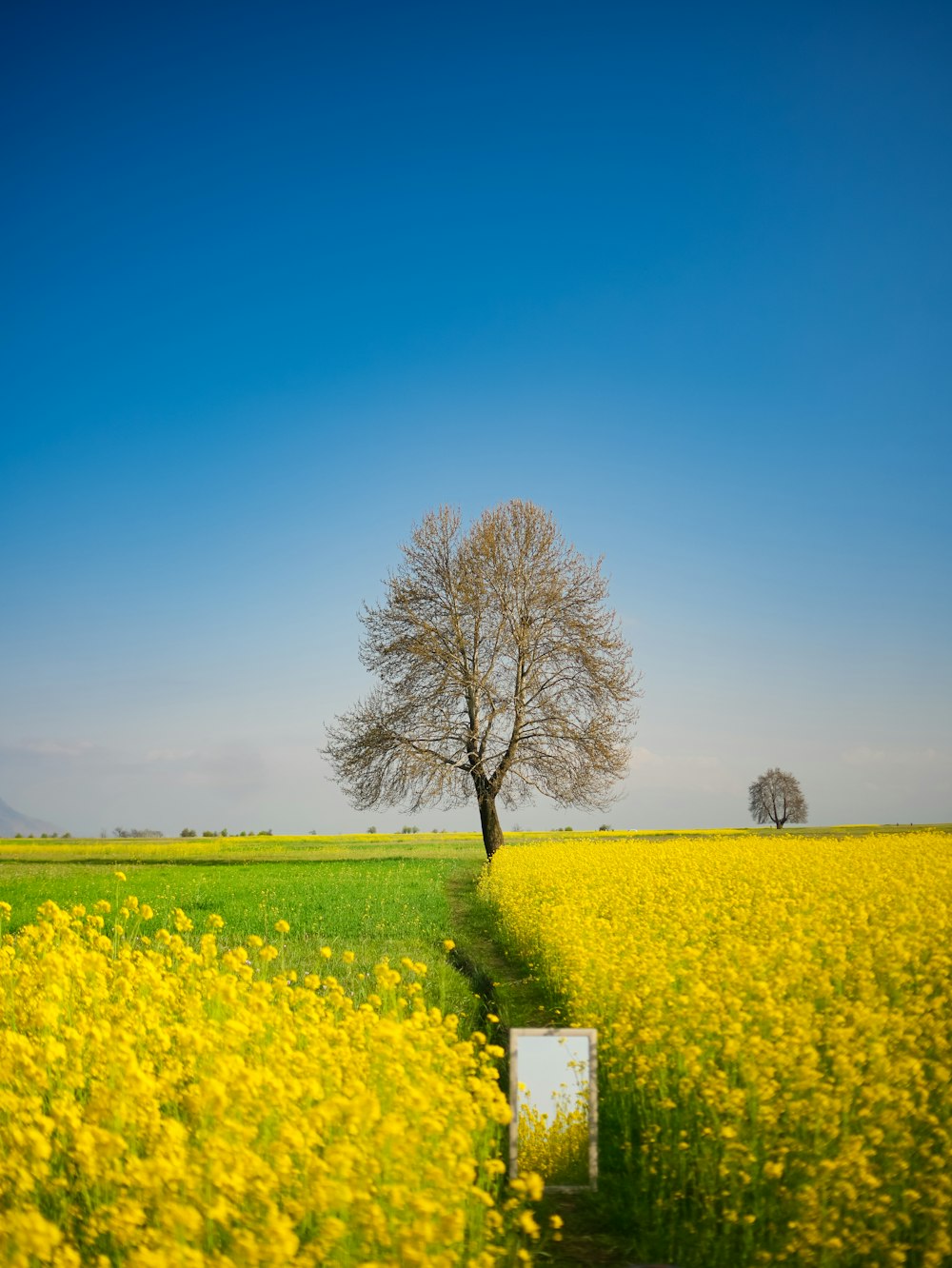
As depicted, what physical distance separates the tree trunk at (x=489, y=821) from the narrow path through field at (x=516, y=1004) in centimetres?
525

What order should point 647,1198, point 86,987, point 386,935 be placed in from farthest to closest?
point 386,935, point 86,987, point 647,1198

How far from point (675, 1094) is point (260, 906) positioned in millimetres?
13155

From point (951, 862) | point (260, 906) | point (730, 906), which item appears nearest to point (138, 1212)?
point (730, 906)

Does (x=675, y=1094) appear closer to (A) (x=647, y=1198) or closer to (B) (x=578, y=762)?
(A) (x=647, y=1198)

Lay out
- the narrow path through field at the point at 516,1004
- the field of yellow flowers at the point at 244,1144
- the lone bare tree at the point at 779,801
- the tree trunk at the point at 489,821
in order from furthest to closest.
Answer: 1. the lone bare tree at the point at 779,801
2. the tree trunk at the point at 489,821
3. the narrow path through field at the point at 516,1004
4. the field of yellow flowers at the point at 244,1144

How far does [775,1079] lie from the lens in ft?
19.7

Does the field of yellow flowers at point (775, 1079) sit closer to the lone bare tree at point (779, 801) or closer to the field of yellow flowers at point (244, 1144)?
the field of yellow flowers at point (244, 1144)

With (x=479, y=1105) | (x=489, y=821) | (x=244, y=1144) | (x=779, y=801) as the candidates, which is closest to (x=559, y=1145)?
(x=479, y=1105)

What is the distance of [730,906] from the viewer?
1241cm

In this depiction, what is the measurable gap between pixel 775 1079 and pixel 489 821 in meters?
23.7

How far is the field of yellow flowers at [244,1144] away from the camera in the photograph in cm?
330

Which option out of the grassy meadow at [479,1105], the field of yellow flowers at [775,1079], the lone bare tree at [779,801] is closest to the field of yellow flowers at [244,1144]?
the grassy meadow at [479,1105]

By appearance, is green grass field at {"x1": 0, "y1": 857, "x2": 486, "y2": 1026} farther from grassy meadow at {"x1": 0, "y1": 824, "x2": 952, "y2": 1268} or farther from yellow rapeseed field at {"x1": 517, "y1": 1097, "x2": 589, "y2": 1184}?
yellow rapeseed field at {"x1": 517, "y1": 1097, "x2": 589, "y2": 1184}

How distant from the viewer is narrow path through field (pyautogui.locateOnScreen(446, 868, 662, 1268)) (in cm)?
541
